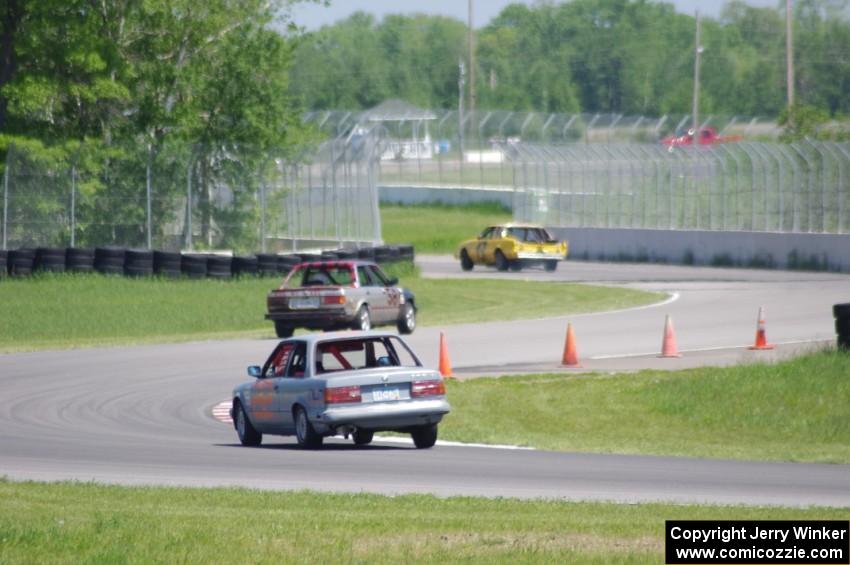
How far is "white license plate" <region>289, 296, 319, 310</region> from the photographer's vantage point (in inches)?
1120

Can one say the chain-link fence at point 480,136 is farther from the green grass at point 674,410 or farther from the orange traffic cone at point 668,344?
the green grass at point 674,410

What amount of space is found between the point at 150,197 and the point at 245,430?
25.8 m

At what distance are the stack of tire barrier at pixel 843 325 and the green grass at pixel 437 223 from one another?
4247 cm

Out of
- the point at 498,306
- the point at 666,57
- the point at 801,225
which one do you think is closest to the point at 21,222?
the point at 498,306

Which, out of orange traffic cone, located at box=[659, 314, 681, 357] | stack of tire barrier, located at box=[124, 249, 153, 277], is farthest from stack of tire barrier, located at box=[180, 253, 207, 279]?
orange traffic cone, located at box=[659, 314, 681, 357]

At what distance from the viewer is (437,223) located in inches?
2849

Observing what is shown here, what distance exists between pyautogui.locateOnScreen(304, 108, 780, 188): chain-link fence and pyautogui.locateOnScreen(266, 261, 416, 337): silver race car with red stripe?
44299mm

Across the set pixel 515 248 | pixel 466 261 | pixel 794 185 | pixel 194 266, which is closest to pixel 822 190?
pixel 794 185

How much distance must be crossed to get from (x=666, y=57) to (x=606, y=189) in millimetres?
98879

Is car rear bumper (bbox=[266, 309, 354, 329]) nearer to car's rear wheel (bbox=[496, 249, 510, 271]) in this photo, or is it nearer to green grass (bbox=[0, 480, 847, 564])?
green grass (bbox=[0, 480, 847, 564])

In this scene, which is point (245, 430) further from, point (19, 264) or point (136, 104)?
point (136, 104)

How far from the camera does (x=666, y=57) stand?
149000mm

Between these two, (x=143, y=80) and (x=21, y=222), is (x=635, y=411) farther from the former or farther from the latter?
(x=143, y=80)

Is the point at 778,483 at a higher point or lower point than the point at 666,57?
lower
